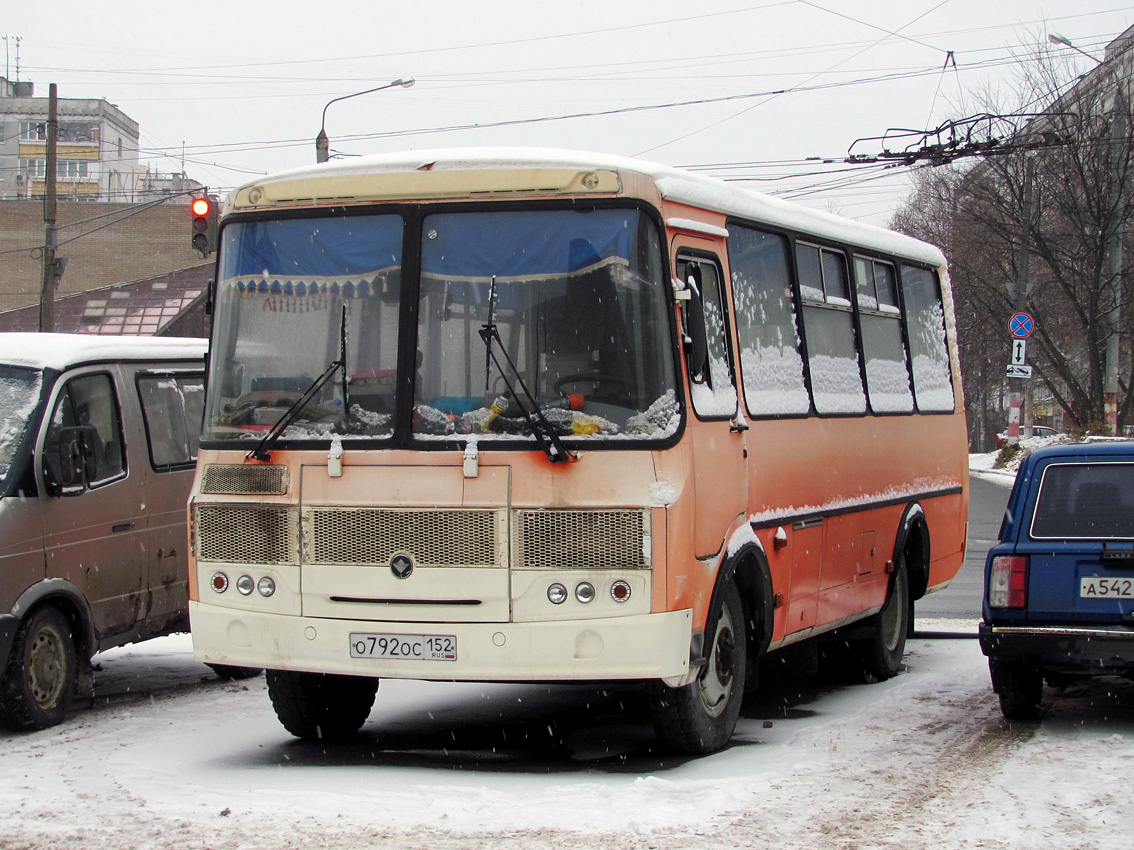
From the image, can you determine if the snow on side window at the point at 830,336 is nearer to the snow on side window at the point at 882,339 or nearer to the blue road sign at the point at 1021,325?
the snow on side window at the point at 882,339

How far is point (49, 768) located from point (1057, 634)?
202 inches

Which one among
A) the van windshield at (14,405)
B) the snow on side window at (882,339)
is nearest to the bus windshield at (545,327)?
the van windshield at (14,405)

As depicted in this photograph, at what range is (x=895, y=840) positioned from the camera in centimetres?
559

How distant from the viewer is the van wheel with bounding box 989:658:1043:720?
820 cm

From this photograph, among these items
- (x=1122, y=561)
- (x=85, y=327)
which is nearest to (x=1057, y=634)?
(x=1122, y=561)

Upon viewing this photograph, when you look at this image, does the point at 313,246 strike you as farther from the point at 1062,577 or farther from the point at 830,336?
the point at 1062,577

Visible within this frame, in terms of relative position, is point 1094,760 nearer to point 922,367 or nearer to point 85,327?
point 922,367

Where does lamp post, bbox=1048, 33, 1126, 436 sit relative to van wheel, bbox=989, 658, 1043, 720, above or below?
above

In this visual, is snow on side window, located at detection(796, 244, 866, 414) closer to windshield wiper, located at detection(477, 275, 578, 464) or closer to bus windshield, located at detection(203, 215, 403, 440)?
windshield wiper, located at detection(477, 275, 578, 464)

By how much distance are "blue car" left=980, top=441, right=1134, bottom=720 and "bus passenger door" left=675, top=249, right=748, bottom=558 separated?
1.56 m

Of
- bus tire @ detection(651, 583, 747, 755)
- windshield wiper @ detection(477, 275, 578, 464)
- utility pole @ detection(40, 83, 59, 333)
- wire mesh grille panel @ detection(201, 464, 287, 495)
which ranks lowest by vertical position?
bus tire @ detection(651, 583, 747, 755)

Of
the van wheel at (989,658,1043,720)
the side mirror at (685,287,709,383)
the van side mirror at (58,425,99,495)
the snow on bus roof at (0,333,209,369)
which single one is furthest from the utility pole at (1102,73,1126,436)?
the side mirror at (685,287,709,383)

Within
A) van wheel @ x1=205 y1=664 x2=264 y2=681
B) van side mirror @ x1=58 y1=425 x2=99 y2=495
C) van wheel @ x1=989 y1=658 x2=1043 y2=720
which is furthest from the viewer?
van wheel @ x1=205 y1=664 x2=264 y2=681

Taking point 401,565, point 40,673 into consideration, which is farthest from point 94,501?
point 401,565
